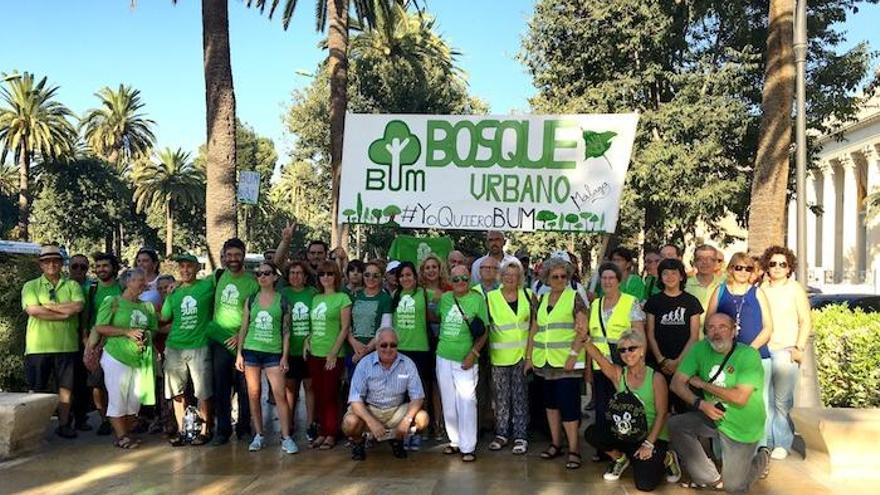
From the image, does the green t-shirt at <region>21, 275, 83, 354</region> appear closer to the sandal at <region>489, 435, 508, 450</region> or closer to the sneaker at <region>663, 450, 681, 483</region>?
the sandal at <region>489, 435, 508, 450</region>

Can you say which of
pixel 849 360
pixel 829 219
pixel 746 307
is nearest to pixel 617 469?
pixel 746 307

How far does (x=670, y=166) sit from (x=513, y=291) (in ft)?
49.6

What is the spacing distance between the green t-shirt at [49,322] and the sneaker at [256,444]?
2.05m

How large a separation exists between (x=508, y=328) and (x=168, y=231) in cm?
5082

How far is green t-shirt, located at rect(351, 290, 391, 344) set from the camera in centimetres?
650

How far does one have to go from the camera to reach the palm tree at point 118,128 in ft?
192

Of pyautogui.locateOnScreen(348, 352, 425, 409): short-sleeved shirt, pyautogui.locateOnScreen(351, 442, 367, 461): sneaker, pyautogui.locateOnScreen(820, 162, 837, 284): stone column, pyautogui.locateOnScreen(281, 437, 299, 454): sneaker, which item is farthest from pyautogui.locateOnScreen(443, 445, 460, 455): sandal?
pyautogui.locateOnScreen(820, 162, 837, 284): stone column

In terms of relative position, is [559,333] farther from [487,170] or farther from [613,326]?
[487,170]

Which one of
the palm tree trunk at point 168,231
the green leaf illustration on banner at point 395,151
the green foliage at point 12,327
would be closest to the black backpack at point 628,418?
the green leaf illustration on banner at point 395,151

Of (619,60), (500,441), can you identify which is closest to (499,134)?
(500,441)

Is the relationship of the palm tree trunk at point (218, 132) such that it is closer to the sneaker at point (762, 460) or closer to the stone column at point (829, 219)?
the sneaker at point (762, 460)

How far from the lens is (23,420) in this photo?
626 cm

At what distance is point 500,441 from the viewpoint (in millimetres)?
6414

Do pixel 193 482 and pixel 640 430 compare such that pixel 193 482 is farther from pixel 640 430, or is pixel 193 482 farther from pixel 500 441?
pixel 640 430
